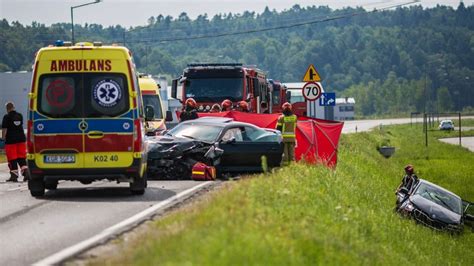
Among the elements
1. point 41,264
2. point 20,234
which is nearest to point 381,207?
point 20,234

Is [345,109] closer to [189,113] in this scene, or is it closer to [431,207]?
[431,207]

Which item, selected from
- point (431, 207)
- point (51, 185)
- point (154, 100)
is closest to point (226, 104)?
point (154, 100)

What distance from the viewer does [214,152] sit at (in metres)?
22.8

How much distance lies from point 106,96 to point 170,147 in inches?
190

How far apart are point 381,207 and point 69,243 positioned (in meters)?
12.2

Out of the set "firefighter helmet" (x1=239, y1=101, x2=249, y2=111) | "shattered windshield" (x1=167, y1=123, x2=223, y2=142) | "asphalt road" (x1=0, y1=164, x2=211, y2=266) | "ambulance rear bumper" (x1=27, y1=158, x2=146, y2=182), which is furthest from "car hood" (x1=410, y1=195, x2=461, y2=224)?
"ambulance rear bumper" (x1=27, y1=158, x2=146, y2=182)

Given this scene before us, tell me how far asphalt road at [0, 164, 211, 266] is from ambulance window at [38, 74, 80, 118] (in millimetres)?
1427

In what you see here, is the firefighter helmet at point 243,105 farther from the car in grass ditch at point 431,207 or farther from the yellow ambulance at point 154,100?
the car in grass ditch at point 431,207

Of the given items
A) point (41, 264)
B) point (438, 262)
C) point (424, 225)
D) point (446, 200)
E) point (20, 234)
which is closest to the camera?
point (41, 264)

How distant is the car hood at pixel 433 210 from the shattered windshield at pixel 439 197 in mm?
354

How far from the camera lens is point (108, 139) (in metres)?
18.3

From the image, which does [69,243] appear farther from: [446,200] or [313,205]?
[446,200]

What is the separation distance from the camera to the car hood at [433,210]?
28891mm

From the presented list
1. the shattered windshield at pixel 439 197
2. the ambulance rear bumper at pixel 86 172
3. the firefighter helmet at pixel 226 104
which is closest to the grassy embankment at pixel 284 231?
the ambulance rear bumper at pixel 86 172
